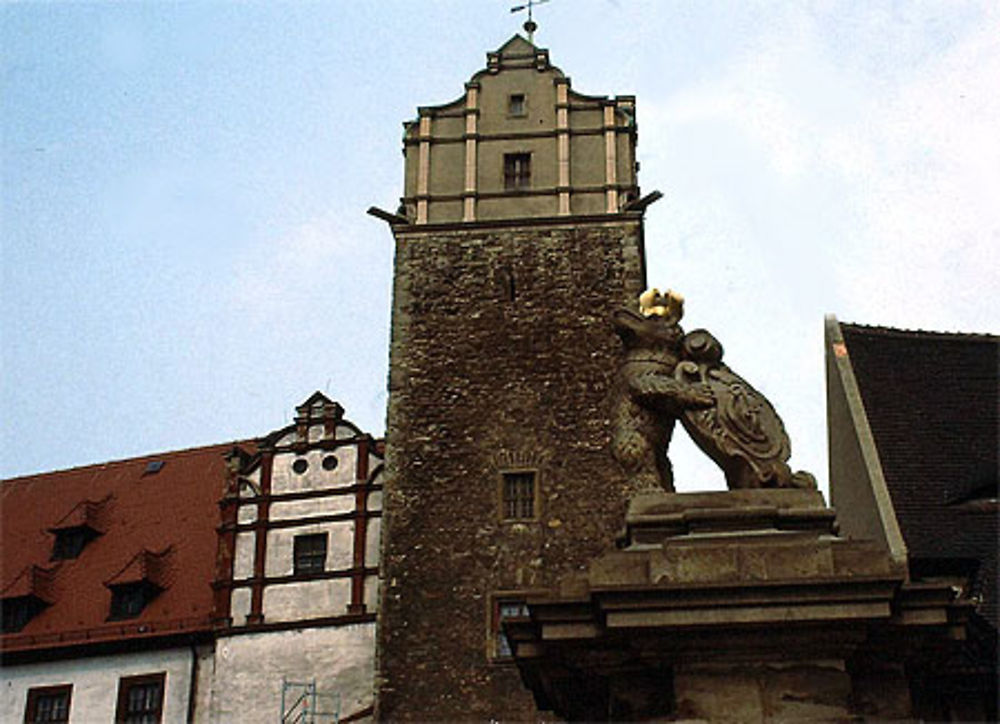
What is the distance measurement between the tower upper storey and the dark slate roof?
5752 millimetres

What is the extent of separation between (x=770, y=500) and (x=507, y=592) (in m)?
13.8

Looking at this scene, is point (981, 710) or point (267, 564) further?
point (267, 564)

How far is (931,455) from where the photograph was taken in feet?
55.8

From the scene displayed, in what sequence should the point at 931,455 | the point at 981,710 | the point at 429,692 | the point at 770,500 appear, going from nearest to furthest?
the point at 770,500 → the point at 981,710 → the point at 931,455 → the point at 429,692

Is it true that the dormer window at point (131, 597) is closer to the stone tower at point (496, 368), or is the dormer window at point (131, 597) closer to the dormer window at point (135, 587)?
the dormer window at point (135, 587)

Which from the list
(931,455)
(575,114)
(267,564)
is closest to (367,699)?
(267,564)

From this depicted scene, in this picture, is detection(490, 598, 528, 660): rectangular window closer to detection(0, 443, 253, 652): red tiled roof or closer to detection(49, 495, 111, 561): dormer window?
detection(0, 443, 253, 652): red tiled roof

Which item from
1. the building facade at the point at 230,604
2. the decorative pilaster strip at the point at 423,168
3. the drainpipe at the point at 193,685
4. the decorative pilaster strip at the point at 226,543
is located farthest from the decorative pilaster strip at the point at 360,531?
the decorative pilaster strip at the point at 423,168

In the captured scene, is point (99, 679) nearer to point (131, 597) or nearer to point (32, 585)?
point (131, 597)

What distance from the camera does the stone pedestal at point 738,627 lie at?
6.28 meters

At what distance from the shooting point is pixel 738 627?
631cm

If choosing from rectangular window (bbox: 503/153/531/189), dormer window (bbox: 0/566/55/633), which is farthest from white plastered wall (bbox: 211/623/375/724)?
rectangular window (bbox: 503/153/531/189)

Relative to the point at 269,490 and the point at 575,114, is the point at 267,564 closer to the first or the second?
the point at 269,490

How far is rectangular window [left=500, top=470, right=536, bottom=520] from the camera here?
21.2 meters
